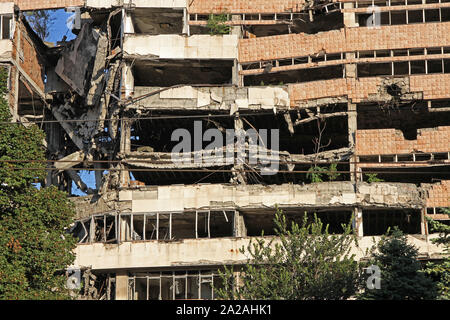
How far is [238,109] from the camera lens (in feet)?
140

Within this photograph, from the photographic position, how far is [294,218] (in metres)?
42.8

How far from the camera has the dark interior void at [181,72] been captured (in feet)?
144

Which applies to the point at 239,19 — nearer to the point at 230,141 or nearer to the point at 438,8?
the point at 230,141

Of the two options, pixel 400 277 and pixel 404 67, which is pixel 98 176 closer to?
pixel 404 67

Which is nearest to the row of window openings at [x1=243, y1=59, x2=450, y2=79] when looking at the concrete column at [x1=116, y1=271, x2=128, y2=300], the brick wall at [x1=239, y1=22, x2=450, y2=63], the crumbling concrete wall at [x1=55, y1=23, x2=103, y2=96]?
the brick wall at [x1=239, y1=22, x2=450, y2=63]

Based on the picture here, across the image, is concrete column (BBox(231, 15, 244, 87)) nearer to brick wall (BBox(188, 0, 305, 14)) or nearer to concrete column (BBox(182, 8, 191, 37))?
brick wall (BBox(188, 0, 305, 14))

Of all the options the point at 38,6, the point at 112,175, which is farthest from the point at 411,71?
the point at 38,6

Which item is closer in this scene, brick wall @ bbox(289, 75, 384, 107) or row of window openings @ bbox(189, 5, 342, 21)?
brick wall @ bbox(289, 75, 384, 107)

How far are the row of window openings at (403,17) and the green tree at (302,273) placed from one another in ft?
Result: 48.7

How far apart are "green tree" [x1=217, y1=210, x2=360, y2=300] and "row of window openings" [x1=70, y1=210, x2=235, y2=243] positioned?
6279 millimetres

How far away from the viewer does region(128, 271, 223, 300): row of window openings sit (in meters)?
39.2

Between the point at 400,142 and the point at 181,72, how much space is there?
12.5 m

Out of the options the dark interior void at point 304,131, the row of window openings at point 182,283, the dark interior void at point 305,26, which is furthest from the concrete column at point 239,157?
the dark interior void at point 305,26

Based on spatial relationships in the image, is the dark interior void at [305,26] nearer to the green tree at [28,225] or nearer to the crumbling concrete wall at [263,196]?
the crumbling concrete wall at [263,196]
